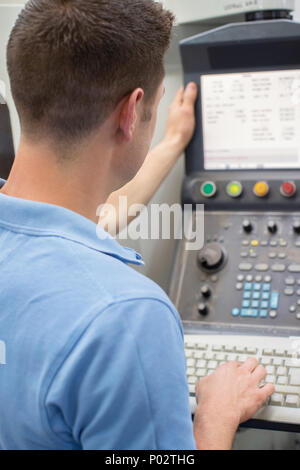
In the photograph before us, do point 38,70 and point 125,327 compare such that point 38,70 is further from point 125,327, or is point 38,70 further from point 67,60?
point 125,327

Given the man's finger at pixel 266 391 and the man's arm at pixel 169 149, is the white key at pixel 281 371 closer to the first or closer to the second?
the man's finger at pixel 266 391

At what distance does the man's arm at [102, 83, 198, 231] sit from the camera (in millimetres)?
1602

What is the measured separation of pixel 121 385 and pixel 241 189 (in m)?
0.98

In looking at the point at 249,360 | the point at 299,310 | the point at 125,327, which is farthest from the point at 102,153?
the point at 299,310

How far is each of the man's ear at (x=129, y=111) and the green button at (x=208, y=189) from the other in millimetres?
759

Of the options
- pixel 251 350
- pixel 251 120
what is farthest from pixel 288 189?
pixel 251 350

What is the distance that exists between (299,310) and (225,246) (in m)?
0.26

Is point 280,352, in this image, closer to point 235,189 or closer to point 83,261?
point 235,189

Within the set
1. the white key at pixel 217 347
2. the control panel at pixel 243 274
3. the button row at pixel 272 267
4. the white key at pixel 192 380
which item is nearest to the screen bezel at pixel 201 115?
the control panel at pixel 243 274

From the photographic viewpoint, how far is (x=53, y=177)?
0.82 meters

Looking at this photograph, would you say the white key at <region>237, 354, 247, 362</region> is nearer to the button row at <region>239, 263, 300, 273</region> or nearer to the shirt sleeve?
the button row at <region>239, 263, 300, 273</region>

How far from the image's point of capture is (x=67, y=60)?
2.58 feet

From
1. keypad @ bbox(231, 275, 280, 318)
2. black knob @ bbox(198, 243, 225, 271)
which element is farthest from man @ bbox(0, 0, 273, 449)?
black knob @ bbox(198, 243, 225, 271)

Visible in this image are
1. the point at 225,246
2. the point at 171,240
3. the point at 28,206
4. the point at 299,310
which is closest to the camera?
the point at 28,206
